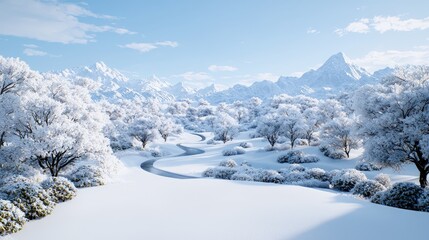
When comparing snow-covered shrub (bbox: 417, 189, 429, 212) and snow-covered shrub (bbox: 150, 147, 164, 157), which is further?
snow-covered shrub (bbox: 150, 147, 164, 157)

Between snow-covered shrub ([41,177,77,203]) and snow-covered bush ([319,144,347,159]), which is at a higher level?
snow-covered shrub ([41,177,77,203])

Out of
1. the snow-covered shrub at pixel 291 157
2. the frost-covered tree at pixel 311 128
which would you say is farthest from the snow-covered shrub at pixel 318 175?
the frost-covered tree at pixel 311 128

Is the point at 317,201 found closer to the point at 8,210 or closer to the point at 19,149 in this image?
the point at 8,210

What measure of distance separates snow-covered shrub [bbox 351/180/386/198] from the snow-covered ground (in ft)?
19.7

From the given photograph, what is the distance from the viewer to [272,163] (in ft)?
140

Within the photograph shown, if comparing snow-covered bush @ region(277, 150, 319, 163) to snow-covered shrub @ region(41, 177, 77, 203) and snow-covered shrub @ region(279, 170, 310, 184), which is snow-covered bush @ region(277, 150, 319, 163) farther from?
snow-covered shrub @ region(41, 177, 77, 203)

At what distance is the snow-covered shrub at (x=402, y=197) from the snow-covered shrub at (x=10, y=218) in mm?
16349

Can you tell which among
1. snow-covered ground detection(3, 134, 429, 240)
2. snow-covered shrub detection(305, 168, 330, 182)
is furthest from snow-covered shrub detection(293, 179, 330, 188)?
snow-covered ground detection(3, 134, 429, 240)

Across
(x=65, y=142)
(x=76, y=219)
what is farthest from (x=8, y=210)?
(x=65, y=142)

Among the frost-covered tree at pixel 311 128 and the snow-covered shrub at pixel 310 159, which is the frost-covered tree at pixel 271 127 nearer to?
the frost-covered tree at pixel 311 128

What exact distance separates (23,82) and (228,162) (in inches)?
1041

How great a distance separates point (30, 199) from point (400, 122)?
2289cm

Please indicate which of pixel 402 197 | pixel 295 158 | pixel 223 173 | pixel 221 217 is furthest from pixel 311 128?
pixel 221 217

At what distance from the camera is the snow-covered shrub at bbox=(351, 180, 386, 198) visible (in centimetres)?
1942
